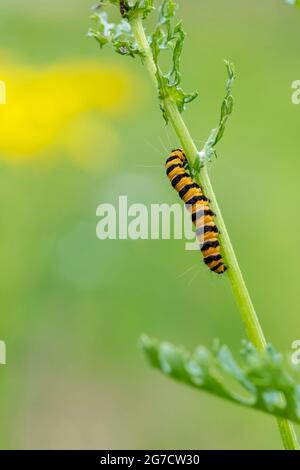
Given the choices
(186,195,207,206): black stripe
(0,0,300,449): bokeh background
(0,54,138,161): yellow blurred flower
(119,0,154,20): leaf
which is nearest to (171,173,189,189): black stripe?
(186,195,207,206): black stripe

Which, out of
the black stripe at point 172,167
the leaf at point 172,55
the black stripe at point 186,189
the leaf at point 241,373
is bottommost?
the leaf at point 241,373

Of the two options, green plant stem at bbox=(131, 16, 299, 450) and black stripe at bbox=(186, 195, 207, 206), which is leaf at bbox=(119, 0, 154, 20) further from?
black stripe at bbox=(186, 195, 207, 206)

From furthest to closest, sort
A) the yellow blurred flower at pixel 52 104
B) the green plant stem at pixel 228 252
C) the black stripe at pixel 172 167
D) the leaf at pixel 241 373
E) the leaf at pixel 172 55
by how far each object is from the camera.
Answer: the yellow blurred flower at pixel 52 104
the black stripe at pixel 172 167
the leaf at pixel 172 55
the green plant stem at pixel 228 252
the leaf at pixel 241 373

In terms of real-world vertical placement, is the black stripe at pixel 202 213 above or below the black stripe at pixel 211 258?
below

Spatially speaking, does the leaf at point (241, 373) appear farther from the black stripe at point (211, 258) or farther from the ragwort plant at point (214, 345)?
the black stripe at point (211, 258)

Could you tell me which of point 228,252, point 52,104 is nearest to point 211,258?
point 228,252

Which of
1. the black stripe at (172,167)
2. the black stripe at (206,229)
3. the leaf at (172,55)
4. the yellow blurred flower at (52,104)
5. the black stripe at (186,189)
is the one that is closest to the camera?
the leaf at (172,55)

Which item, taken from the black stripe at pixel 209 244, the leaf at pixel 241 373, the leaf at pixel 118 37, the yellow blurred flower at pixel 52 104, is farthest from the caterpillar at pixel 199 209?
the yellow blurred flower at pixel 52 104
